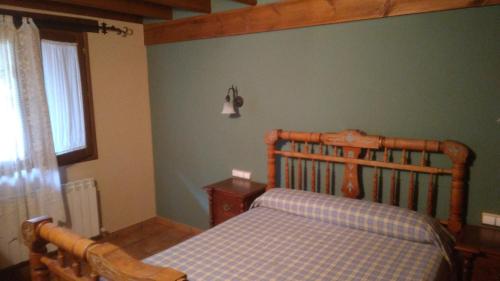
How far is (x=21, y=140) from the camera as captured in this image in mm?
2723

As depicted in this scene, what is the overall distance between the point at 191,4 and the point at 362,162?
1.86 m

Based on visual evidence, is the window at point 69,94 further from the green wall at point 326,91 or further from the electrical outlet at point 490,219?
the electrical outlet at point 490,219

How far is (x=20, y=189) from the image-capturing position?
276 cm

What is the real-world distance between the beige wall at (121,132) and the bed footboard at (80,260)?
1.72m

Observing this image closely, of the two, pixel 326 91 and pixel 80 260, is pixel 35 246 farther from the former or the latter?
pixel 326 91

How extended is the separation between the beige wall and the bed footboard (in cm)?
172

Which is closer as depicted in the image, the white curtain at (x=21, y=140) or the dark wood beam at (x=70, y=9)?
the white curtain at (x=21, y=140)

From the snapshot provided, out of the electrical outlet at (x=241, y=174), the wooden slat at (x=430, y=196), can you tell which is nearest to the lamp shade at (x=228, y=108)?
the electrical outlet at (x=241, y=174)

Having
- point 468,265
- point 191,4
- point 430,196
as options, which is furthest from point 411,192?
point 191,4

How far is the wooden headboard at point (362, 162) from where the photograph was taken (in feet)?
6.64

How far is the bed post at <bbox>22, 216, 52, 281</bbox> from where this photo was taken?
5.13 feet

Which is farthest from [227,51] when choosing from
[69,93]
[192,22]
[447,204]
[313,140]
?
[447,204]

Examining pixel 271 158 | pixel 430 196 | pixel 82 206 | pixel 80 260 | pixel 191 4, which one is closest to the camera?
pixel 80 260

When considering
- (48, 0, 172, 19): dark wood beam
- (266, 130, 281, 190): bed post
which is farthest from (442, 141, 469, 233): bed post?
(48, 0, 172, 19): dark wood beam
